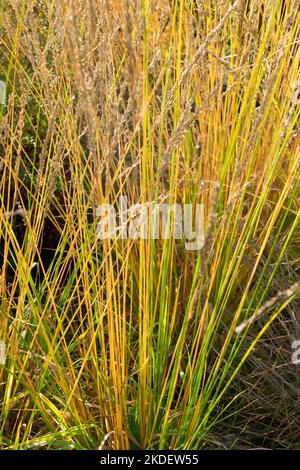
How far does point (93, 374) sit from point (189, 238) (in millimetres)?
415

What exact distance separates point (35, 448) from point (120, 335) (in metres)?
0.36

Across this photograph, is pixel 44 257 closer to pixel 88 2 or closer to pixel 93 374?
pixel 93 374

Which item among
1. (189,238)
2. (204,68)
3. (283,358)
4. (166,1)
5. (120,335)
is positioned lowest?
(283,358)

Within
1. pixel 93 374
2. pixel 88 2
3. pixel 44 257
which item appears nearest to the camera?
pixel 88 2

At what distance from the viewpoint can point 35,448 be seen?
158 centimetres

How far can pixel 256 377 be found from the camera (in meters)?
1.82

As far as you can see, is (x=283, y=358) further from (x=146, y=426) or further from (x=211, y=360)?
(x=146, y=426)

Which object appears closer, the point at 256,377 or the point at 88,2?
the point at 88,2

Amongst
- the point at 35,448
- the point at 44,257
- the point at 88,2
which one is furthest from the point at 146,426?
the point at 44,257

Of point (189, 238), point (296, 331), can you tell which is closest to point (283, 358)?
point (296, 331)

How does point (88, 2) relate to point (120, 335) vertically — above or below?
above

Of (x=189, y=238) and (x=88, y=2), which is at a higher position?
(x=88, y=2)

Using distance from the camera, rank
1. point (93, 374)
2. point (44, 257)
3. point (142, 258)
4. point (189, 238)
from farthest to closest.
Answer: point (44, 257) < point (189, 238) < point (93, 374) < point (142, 258)

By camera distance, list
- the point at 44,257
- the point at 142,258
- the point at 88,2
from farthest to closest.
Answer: the point at 44,257 → the point at 142,258 → the point at 88,2
